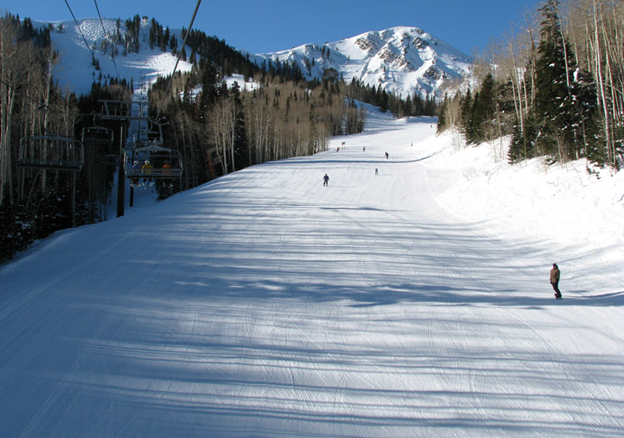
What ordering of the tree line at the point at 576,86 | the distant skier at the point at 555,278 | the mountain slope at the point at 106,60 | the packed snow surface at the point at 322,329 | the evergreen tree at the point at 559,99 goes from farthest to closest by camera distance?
1. the mountain slope at the point at 106,60
2. the evergreen tree at the point at 559,99
3. the tree line at the point at 576,86
4. the distant skier at the point at 555,278
5. the packed snow surface at the point at 322,329

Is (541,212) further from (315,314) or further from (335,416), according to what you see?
(335,416)

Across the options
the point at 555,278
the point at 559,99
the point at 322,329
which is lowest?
the point at 322,329

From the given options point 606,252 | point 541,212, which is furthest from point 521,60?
point 606,252

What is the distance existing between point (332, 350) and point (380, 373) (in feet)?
3.55

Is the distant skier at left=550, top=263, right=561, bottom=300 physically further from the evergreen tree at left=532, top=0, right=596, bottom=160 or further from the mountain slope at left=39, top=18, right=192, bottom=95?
the mountain slope at left=39, top=18, right=192, bottom=95

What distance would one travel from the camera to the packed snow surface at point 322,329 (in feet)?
17.2

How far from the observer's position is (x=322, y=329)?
7.84m

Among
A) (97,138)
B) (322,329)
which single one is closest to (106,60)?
(97,138)

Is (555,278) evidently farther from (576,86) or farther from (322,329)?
(576,86)

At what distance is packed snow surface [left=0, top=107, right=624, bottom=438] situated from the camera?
207 inches

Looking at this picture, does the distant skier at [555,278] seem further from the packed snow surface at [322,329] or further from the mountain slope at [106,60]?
the mountain slope at [106,60]

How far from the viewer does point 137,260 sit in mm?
12289

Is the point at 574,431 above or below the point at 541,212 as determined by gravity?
below

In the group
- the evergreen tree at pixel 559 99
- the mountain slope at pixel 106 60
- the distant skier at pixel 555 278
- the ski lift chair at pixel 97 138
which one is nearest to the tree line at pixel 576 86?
the evergreen tree at pixel 559 99
